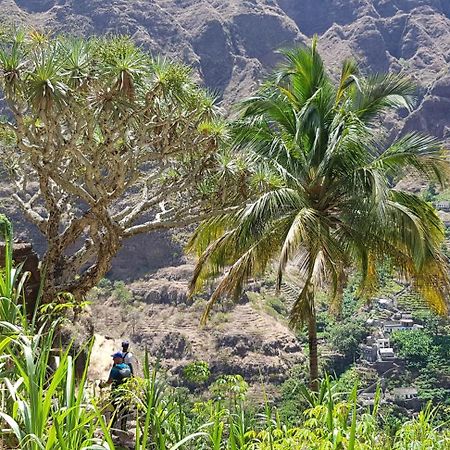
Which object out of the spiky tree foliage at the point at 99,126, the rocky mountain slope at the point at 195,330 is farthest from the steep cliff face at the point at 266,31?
the spiky tree foliage at the point at 99,126

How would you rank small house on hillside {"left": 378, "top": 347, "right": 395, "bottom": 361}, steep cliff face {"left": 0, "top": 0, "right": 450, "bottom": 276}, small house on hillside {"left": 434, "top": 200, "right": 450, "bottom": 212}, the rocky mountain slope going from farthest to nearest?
steep cliff face {"left": 0, "top": 0, "right": 450, "bottom": 276} → small house on hillside {"left": 434, "top": 200, "right": 450, "bottom": 212} → the rocky mountain slope → small house on hillside {"left": 378, "top": 347, "right": 395, "bottom": 361}

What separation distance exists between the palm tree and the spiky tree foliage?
0.69m

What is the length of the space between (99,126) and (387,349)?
1381 inches

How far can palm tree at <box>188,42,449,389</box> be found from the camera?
720 centimetres

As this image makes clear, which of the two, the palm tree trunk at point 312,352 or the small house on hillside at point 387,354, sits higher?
the palm tree trunk at point 312,352

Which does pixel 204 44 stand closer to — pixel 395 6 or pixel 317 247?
pixel 395 6

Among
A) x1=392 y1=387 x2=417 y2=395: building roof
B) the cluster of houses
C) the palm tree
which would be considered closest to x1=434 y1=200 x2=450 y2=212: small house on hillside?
the cluster of houses

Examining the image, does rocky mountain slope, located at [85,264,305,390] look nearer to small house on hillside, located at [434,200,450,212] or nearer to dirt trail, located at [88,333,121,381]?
small house on hillside, located at [434,200,450,212]

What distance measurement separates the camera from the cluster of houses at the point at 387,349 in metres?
33.1

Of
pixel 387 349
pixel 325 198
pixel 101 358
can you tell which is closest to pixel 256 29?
pixel 387 349

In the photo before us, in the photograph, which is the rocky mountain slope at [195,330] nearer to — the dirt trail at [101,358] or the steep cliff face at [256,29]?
the dirt trail at [101,358]

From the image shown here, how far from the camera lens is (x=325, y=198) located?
311 inches

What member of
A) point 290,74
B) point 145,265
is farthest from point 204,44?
point 290,74

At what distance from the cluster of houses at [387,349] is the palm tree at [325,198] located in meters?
26.3
